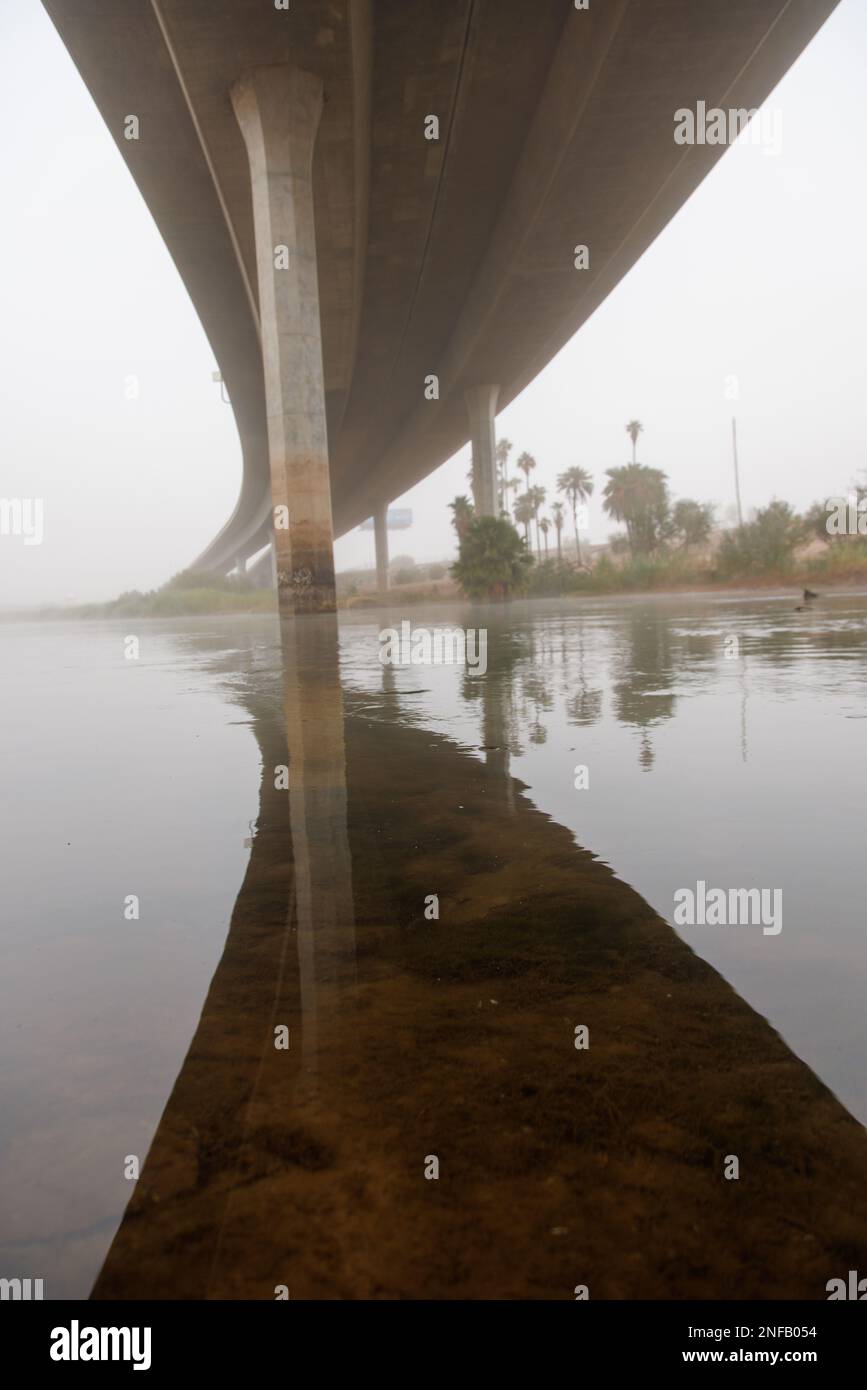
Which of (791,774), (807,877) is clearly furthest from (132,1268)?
(791,774)

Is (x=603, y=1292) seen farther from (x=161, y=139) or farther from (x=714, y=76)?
(x=161, y=139)

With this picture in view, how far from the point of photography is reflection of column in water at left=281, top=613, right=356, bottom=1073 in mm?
1853

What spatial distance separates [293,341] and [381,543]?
193ft

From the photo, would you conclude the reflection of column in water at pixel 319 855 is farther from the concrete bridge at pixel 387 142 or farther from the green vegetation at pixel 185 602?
the green vegetation at pixel 185 602

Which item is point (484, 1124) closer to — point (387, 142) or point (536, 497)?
point (387, 142)

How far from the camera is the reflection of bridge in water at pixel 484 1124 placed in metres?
1.07

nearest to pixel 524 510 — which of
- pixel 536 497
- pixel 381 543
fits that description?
pixel 536 497

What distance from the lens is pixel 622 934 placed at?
204cm

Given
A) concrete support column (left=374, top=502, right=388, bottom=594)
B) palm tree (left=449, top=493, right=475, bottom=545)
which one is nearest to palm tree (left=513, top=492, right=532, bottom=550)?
concrete support column (left=374, top=502, right=388, bottom=594)

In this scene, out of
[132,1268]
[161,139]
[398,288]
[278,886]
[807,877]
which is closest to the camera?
[132,1268]

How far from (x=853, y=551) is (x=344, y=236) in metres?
20.5

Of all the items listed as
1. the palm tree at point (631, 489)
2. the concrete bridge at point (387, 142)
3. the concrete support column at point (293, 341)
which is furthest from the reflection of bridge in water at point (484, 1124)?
the palm tree at point (631, 489)

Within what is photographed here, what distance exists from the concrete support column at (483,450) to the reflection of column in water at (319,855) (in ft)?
111

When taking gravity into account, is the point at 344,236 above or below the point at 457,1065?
above
